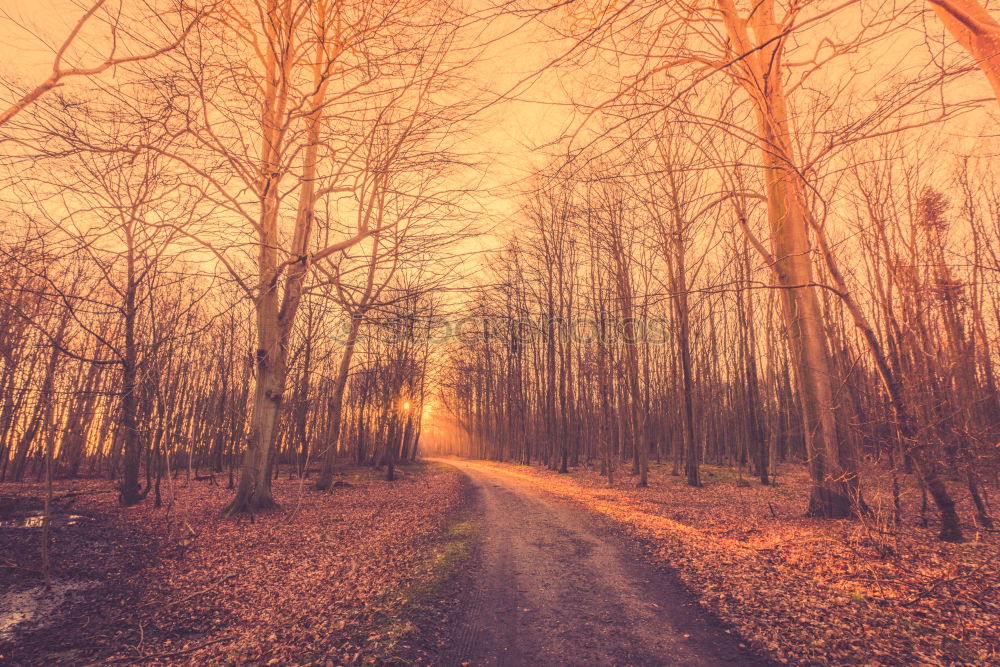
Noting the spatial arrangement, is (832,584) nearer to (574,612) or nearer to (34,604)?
(574,612)

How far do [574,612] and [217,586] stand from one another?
464 cm

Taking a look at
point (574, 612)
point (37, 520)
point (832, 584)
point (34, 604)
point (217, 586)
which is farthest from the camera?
point (37, 520)

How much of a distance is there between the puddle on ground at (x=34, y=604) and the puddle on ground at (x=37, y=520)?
430 cm

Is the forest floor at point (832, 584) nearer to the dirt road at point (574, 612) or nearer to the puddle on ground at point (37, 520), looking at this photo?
the dirt road at point (574, 612)

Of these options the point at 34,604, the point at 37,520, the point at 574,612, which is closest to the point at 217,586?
the point at 34,604

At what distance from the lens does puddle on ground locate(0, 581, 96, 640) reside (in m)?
4.45

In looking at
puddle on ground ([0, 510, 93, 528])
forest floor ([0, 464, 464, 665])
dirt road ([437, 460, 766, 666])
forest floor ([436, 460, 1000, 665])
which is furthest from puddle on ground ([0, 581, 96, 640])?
forest floor ([436, 460, 1000, 665])

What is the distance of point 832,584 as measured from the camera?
15.6 feet

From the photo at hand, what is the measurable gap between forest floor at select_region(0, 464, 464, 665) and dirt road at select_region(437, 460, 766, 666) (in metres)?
0.64

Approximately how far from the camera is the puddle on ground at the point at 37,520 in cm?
852

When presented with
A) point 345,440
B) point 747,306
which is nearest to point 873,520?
point 747,306

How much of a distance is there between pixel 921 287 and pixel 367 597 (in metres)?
9.10

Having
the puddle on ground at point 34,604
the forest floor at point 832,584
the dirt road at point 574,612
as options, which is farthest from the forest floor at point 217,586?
the forest floor at point 832,584

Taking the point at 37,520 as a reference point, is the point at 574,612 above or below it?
above
